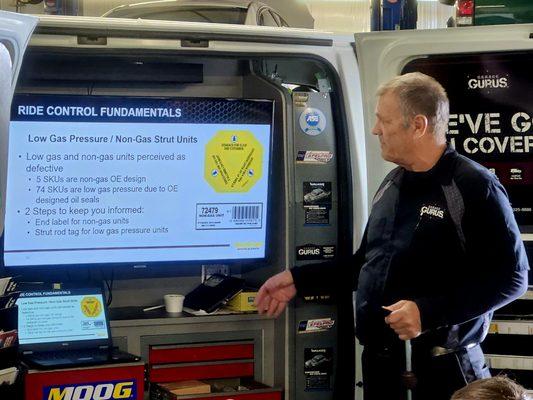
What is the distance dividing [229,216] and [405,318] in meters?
1.45

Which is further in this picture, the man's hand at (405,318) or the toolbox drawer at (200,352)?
the toolbox drawer at (200,352)

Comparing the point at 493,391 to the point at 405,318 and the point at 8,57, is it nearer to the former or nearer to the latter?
the point at 405,318

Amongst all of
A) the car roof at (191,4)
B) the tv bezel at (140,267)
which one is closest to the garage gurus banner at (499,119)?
the tv bezel at (140,267)

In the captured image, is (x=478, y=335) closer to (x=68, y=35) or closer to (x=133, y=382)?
(x=133, y=382)

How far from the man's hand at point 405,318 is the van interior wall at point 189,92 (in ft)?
4.05

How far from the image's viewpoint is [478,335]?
3729mm

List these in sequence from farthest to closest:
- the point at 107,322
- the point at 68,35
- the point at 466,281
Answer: the point at 107,322 < the point at 68,35 < the point at 466,281

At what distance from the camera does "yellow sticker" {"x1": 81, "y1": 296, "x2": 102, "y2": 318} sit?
452 cm

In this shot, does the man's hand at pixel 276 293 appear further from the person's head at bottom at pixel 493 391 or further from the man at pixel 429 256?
the person's head at bottom at pixel 493 391

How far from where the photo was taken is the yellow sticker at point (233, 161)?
4688mm

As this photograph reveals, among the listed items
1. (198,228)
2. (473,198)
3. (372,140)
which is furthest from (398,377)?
(198,228)

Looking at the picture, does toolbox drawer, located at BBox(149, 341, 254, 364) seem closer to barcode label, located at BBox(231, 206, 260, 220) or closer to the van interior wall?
the van interior wall

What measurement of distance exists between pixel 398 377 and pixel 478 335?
332 mm

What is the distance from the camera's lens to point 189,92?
498 centimetres
